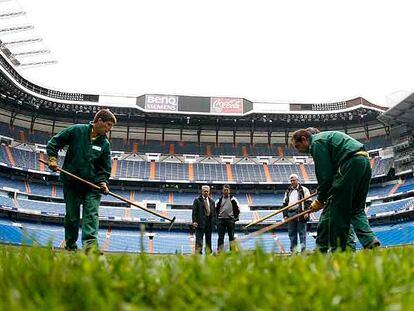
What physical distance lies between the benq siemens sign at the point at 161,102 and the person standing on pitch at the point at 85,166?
34836mm

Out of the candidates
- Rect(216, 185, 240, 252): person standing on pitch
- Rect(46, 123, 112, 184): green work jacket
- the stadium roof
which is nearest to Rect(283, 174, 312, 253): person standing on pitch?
Rect(216, 185, 240, 252): person standing on pitch

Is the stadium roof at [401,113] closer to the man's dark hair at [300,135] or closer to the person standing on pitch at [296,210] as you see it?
the person standing on pitch at [296,210]

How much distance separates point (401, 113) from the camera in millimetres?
35875

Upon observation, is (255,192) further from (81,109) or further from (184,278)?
(184,278)

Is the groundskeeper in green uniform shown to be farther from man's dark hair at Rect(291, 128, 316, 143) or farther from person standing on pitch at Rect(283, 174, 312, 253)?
person standing on pitch at Rect(283, 174, 312, 253)

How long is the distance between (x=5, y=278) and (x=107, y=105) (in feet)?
130

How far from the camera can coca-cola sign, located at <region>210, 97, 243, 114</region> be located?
1645 inches

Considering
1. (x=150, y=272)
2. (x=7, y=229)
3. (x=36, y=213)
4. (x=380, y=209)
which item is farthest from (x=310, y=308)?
(x=380, y=209)

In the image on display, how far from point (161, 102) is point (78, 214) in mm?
35833

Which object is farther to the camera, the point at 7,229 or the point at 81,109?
the point at 81,109

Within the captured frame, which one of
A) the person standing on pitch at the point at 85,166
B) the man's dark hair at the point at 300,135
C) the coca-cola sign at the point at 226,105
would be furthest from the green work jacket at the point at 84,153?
the coca-cola sign at the point at 226,105

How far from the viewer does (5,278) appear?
5.43 ft

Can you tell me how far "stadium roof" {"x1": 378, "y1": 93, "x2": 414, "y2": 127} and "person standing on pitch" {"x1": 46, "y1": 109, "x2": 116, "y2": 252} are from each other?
102 ft

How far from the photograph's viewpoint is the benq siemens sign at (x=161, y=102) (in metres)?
41.1
